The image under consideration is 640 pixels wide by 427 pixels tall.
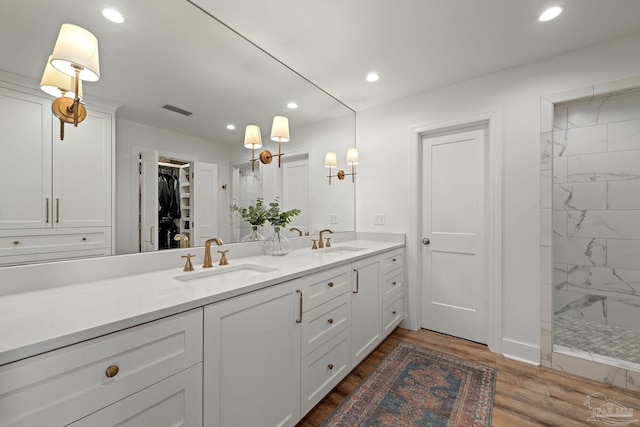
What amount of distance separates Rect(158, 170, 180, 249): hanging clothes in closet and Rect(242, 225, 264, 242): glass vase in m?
0.49

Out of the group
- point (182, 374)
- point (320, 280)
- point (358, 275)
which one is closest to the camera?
point (182, 374)

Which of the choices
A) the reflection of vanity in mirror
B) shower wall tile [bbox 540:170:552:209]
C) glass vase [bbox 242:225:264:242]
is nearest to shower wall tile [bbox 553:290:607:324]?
shower wall tile [bbox 540:170:552:209]

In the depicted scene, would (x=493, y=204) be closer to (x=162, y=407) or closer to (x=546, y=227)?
(x=546, y=227)

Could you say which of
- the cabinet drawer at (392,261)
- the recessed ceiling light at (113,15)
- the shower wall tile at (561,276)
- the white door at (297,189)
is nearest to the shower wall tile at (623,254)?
the shower wall tile at (561,276)

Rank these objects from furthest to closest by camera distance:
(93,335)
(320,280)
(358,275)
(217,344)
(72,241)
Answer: (358,275), (320,280), (72,241), (217,344), (93,335)

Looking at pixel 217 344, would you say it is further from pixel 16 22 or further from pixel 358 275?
pixel 16 22

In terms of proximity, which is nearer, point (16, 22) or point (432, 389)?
point (16, 22)

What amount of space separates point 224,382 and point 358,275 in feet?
3.63

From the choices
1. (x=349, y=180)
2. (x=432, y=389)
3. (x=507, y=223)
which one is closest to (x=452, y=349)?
(x=432, y=389)

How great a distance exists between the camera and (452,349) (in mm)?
2262

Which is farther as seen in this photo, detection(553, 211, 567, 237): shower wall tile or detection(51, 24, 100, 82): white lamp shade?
detection(553, 211, 567, 237): shower wall tile

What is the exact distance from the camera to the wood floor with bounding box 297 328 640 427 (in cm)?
149

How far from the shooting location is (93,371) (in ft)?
2.31

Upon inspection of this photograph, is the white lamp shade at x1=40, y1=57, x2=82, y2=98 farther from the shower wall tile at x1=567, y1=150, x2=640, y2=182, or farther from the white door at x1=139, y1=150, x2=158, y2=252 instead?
the shower wall tile at x1=567, y1=150, x2=640, y2=182
